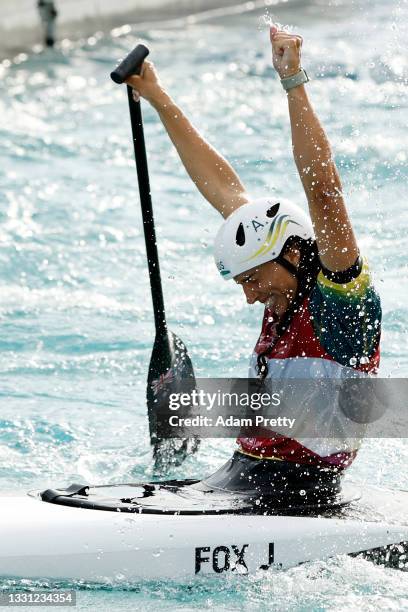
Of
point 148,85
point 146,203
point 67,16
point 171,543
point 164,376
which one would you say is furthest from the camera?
point 67,16

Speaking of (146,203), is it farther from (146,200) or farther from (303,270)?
(303,270)

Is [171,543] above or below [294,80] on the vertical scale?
below

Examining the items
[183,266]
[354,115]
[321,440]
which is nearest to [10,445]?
[321,440]

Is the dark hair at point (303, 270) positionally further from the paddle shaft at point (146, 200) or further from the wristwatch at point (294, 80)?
the paddle shaft at point (146, 200)

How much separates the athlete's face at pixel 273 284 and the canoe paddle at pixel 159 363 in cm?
164

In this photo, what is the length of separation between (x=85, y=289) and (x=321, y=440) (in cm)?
440

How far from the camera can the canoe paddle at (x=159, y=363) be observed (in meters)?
5.66

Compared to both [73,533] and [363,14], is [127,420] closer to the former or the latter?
[73,533]

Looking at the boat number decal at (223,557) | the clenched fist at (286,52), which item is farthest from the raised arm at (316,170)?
the boat number decal at (223,557)

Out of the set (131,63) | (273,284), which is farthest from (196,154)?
(273,284)

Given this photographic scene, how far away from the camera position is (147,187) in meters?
5.71

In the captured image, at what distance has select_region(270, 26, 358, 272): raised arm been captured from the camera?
147 inches

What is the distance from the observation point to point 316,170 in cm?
373

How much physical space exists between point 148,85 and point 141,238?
183 inches
